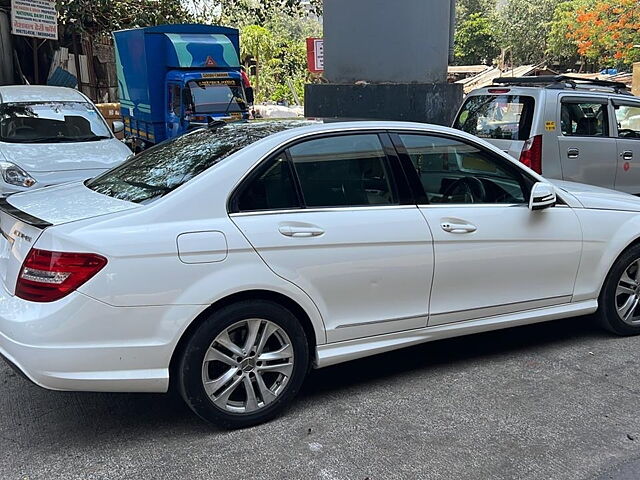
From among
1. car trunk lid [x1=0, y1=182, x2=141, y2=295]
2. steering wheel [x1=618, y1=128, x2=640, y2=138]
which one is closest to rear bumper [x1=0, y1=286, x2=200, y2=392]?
car trunk lid [x1=0, y1=182, x2=141, y2=295]

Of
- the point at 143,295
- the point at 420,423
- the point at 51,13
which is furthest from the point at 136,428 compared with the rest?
the point at 51,13

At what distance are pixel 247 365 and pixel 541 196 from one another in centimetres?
213

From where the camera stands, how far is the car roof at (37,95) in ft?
29.7

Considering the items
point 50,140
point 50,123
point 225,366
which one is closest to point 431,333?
point 225,366

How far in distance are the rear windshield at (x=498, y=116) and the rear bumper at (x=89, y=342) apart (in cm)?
535

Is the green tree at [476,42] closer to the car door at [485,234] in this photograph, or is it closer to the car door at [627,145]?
the car door at [627,145]

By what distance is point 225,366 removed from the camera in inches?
133

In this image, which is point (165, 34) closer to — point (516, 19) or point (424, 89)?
point (424, 89)

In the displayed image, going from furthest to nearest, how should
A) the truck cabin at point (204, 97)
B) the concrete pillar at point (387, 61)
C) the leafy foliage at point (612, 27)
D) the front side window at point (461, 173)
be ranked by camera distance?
the leafy foliage at point (612, 27), the truck cabin at point (204, 97), the concrete pillar at point (387, 61), the front side window at point (461, 173)

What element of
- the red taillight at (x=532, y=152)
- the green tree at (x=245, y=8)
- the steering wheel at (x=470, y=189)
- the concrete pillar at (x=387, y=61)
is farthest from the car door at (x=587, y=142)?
the green tree at (x=245, y=8)

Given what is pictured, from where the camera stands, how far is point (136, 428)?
346cm

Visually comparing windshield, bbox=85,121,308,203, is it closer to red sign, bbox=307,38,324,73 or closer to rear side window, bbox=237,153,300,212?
rear side window, bbox=237,153,300,212

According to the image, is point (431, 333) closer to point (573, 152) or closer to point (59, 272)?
point (59, 272)

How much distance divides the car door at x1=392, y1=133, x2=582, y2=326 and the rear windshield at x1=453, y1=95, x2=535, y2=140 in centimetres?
325
